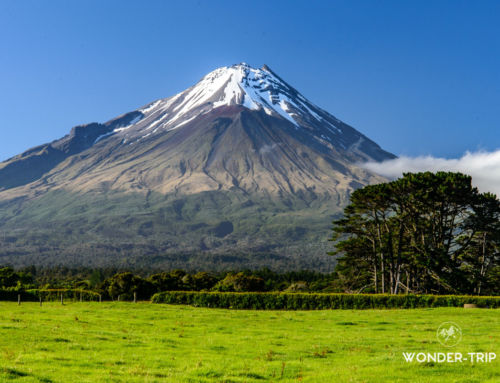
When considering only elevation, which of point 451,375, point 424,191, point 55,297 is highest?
point 424,191

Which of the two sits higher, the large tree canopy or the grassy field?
the large tree canopy

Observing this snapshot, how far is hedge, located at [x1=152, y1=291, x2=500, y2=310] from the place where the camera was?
4459 cm

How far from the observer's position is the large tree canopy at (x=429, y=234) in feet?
182

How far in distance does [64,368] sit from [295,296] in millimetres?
37964

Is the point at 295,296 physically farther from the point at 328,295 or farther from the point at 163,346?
the point at 163,346

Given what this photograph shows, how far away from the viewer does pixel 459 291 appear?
53.1m

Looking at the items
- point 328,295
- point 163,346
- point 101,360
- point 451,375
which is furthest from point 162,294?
point 451,375

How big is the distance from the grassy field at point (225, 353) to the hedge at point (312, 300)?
17.8 metres

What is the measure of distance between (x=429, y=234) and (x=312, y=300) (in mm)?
19686

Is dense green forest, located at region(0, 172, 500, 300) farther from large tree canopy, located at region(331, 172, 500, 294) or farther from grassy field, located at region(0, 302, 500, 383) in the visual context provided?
grassy field, located at region(0, 302, 500, 383)

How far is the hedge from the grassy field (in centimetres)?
1779

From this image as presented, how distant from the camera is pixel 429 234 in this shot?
5975 centimetres

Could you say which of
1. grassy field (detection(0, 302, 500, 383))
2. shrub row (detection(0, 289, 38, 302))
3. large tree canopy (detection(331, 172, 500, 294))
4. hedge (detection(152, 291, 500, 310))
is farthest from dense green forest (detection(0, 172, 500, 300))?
grassy field (detection(0, 302, 500, 383))

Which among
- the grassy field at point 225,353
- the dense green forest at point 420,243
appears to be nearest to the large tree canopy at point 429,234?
the dense green forest at point 420,243
